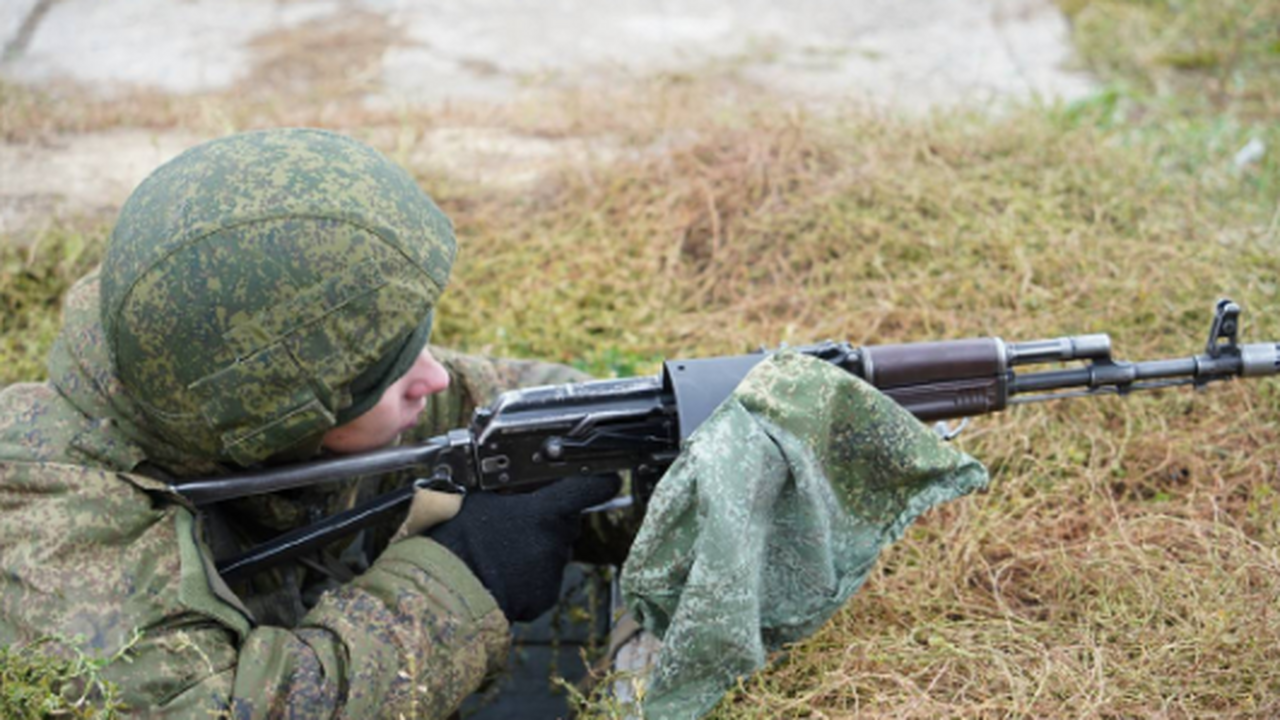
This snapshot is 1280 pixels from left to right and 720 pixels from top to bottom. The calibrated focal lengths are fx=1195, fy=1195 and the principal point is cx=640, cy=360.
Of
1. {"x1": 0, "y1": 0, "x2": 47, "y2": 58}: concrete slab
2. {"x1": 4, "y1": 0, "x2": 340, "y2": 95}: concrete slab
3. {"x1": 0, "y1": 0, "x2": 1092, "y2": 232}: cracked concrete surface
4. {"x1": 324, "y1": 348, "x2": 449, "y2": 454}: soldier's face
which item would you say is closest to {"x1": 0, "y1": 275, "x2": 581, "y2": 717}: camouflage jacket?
{"x1": 324, "y1": 348, "x2": 449, "y2": 454}: soldier's face

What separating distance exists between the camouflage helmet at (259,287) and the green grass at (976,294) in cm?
99

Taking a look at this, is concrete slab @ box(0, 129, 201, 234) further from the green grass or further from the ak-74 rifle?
the ak-74 rifle

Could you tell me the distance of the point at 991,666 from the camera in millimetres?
2742

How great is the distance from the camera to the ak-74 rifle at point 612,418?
2.84 meters

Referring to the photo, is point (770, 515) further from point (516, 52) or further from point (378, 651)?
point (516, 52)

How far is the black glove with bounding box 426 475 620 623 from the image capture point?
9.53 ft

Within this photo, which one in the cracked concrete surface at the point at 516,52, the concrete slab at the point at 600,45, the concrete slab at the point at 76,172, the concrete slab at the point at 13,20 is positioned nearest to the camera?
the concrete slab at the point at 76,172

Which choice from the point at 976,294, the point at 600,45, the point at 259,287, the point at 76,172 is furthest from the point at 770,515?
the point at 600,45

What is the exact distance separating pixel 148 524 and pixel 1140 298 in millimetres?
3268

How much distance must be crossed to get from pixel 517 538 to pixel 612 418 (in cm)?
37

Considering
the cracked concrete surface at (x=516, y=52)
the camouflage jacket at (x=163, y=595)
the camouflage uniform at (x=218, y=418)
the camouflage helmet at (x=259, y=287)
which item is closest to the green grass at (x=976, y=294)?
the cracked concrete surface at (x=516, y=52)

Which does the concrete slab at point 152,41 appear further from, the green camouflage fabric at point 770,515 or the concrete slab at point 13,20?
the green camouflage fabric at point 770,515

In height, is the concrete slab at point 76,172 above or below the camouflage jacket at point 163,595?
below

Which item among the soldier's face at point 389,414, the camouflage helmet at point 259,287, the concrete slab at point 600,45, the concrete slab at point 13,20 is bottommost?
the concrete slab at point 13,20
